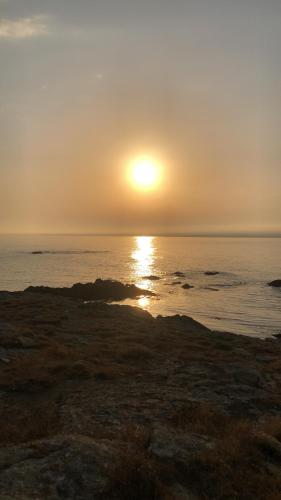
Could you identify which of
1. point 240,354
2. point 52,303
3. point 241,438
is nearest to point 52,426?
point 241,438

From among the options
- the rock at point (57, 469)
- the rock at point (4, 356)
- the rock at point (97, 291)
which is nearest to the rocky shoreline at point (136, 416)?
the rock at point (57, 469)

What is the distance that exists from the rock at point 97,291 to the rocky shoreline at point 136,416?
121ft

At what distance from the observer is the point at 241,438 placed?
1137 centimetres

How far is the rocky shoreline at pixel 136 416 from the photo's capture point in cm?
877

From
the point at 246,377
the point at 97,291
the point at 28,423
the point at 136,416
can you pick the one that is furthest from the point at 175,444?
the point at 97,291

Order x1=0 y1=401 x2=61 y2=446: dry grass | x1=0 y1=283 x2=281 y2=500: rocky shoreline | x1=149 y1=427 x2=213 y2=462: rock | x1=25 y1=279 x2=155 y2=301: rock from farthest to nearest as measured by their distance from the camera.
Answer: x1=25 y1=279 x2=155 y2=301: rock → x1=0 y1=401 x2=61 y2=446: dry grass → x1=149 y1=427 x2=213 y2=462: rock → x1=0 y1=283 x2=281 y2=500: rocky shoreline

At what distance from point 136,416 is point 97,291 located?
59788 millimetres

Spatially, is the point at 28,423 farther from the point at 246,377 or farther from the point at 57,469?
the point at 246,377

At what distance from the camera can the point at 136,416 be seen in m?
14.8

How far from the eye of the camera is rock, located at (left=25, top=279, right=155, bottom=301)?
2793 inches

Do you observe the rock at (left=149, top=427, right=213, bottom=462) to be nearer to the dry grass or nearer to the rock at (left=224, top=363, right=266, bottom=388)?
the dry grass

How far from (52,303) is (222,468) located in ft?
138

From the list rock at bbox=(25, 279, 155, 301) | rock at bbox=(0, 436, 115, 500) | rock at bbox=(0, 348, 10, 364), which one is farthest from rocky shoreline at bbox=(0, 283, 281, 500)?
rock at bbox=(25, 279, 155, 301)

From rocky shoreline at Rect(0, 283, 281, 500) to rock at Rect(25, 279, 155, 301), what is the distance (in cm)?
3703
